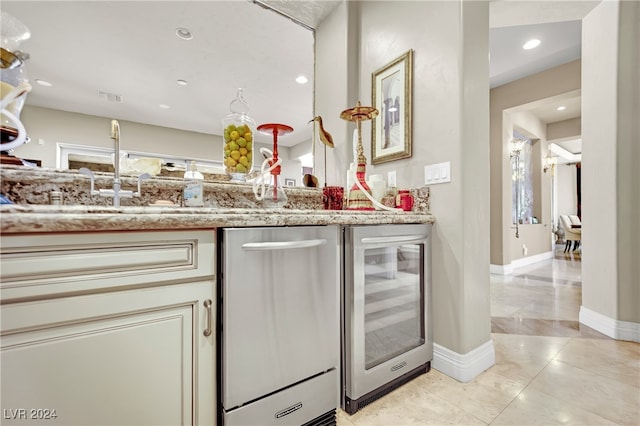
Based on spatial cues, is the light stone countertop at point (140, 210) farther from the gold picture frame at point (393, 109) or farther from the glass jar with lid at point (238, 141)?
the gold picture frame at point (393, 109)

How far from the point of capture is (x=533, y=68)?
3824 millimetres

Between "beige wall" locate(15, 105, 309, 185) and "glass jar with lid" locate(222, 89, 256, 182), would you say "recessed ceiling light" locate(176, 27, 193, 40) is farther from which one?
"beige wall" locate(15, 105, 309, 185)

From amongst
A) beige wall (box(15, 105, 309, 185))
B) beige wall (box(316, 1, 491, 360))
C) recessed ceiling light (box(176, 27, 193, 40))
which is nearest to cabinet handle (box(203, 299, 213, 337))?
beige wall (box(15, 105, 309, 185))

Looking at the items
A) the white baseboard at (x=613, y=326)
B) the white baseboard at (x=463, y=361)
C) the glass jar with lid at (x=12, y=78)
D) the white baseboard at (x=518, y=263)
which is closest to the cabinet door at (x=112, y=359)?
the glass jar with lid at (x=12, y=78)

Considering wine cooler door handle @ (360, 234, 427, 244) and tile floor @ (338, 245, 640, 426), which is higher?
wine cooler door handle @ (360, 234, 427, 244)

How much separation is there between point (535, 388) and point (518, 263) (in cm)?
397

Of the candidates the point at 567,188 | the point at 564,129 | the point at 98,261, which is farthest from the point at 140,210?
the point at 567,188

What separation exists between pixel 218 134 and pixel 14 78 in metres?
0.82

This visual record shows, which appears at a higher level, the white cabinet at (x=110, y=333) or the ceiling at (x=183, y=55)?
the ceiling at (x=183, y=55)

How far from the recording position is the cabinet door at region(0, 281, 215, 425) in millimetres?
633

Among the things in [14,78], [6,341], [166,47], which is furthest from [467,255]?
[14,78]

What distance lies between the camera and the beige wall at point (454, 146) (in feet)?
4.93

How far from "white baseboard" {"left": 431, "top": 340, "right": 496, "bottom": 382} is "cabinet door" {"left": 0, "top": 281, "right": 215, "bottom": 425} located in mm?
1269

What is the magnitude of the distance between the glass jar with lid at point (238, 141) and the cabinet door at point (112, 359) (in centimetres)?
92
